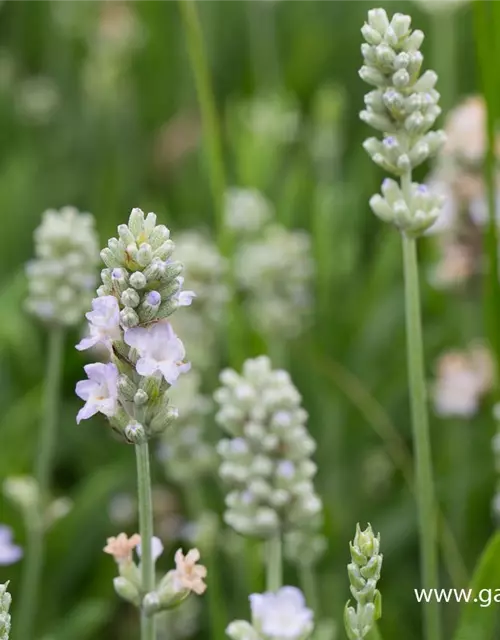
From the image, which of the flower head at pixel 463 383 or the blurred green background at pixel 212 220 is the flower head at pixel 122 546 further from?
the flower head at pixel 463 383

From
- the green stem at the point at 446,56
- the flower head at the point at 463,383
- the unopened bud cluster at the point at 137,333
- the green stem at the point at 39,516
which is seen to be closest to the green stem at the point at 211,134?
the green stem at the point at 39,516

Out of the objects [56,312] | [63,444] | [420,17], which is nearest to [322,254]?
[63,444]

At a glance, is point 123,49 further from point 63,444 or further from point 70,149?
point 63,444

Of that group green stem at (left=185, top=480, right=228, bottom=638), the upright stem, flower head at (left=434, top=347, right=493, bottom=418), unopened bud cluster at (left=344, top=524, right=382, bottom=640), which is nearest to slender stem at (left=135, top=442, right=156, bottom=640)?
unopened bud cluster at (left=344, top=524, right=382, bottom=640)

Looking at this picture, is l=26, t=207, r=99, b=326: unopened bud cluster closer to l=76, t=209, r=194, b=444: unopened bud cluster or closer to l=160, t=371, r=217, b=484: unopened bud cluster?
l=160, t=371, r=217, b=484: unopened bud cluster

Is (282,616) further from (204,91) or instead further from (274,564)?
(204,91)

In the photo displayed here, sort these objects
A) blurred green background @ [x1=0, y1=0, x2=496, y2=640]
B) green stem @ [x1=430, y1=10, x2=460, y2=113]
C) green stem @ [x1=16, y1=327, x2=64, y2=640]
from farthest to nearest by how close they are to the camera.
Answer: green stem @ [x1=430, y1=10, x2=460, y2=113] → blurred green background @ [x1=0, y1=0, x2=496, y2=640] → green stem @ [x1=16, y1=327, x2=64, y2=640]

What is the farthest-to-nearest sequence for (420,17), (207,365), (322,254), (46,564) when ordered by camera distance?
(420,17) → (322,254) → (207,365) → (46,564)
